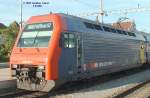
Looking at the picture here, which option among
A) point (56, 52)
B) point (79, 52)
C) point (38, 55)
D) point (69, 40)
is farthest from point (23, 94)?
A: point (79, 52)

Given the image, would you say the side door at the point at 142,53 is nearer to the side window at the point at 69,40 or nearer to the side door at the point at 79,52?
the side door at the point at 79,52

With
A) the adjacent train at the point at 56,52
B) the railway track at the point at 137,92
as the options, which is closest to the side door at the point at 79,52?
the adjacent train at the point at 56,52

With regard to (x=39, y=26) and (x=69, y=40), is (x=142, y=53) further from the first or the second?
(x=39, y=26)

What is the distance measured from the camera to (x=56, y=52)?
1404 cm

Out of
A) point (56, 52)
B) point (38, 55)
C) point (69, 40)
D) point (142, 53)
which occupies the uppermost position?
point (69, 40)

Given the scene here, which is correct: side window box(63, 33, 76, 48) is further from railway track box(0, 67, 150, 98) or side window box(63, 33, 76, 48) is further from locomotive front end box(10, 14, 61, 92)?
railway track box(0, 67, 150, 98)

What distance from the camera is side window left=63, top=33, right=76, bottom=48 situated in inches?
579

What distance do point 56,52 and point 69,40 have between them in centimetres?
118

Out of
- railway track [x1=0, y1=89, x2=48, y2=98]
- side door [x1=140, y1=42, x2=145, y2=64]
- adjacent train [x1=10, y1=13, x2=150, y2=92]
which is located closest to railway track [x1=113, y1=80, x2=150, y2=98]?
adjacent train [x1=10, y1=13, x2=150, y2=92]

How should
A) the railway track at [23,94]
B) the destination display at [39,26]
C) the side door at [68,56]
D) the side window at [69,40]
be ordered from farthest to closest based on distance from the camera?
the destination display at [39,26] < the side window at [69,40] < the side door at [68,56] < the railway track at [23,94]

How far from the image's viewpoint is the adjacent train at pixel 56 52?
1395 centimetres

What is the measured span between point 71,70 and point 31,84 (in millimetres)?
1788

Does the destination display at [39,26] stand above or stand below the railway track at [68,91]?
above

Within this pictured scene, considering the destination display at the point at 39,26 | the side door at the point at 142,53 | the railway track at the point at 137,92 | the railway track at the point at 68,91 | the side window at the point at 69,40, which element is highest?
the destination display at the point at 39,26
